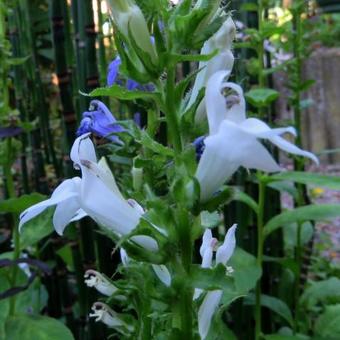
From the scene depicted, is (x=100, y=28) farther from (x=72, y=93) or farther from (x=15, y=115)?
(x=15, y=115)

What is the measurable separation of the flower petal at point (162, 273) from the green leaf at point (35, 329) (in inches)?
13.9

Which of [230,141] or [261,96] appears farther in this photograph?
[261,96]

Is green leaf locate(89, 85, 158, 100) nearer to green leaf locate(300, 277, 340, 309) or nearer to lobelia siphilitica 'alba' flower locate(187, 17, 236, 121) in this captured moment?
lobelia siphilitica 'alba' flower locate(187, 17, 236, 121)

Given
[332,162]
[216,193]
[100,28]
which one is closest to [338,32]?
[332,162]

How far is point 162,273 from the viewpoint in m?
0.58

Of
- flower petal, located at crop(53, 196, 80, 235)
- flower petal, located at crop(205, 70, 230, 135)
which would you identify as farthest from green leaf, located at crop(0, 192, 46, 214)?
flower petal, located at crop(205, 70, 230, 135)

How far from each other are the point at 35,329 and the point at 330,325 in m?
0.46

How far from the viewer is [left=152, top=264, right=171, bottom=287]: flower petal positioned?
1.89 ft

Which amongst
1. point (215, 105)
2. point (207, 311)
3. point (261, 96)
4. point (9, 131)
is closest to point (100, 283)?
point (207, 311)

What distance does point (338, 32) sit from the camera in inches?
170

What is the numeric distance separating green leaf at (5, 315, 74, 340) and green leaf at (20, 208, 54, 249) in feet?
0.36

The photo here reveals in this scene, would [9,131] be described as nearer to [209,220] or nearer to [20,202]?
[20,202]

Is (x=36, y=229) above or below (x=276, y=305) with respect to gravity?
above

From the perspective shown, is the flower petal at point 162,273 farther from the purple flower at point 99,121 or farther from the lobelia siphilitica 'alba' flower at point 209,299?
the purple flower at point 99,121
